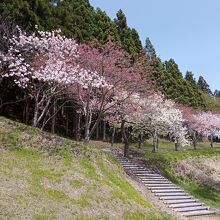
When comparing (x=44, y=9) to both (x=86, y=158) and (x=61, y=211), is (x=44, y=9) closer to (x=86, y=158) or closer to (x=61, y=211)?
(x=86, y=158)

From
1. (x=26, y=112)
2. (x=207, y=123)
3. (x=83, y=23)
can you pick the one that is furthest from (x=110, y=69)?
(x=207, y=123)

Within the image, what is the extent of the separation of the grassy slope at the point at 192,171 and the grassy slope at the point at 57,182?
29.6ft

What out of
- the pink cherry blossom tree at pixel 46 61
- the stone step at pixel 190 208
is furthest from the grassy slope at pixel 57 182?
the pink cherry blossom tree at pixel 46 61

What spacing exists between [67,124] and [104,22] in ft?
42.4

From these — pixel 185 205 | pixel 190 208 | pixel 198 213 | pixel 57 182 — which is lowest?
pixel 198 213

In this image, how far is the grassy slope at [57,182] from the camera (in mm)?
13469

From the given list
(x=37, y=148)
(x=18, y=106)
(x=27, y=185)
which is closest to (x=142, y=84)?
(x=37, y=148)

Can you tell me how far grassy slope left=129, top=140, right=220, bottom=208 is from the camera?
27348 mm

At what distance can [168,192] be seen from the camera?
948 inches

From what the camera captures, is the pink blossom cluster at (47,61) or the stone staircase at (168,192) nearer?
the pink blossom cluster at (47,61)

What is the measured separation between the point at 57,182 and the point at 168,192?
10.6m

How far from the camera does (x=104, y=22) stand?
43.8 m

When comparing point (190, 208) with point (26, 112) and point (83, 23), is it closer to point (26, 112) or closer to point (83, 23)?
point (26, 112)

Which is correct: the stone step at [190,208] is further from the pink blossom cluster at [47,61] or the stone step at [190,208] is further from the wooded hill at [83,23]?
the wooded hill at [83,23]
